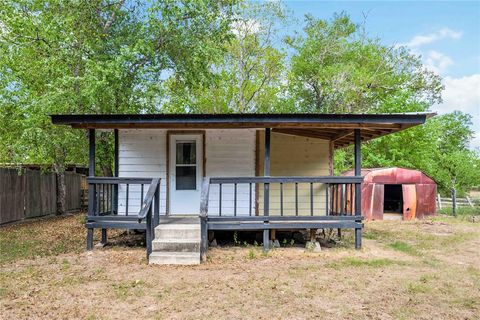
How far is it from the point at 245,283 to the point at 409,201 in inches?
427

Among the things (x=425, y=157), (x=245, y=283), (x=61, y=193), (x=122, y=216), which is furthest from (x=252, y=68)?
(x=245, y=283)

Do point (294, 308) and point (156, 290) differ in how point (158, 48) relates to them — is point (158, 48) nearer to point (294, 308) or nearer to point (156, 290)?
point (156, 290)

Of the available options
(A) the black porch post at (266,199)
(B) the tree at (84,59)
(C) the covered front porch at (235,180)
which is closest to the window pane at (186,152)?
(C) the covered front porch at (235,180)

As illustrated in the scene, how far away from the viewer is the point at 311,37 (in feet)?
82.1

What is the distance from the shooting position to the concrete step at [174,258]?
6.00 metres

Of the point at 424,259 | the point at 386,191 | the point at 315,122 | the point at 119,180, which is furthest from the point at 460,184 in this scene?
the point at 119,180

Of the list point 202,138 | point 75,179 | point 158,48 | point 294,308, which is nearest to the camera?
point 294,308

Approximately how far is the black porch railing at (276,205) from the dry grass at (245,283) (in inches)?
20.6

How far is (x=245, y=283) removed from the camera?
499 centimetres

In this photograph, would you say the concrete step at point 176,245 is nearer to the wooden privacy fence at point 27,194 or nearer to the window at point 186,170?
the window at point 186,170

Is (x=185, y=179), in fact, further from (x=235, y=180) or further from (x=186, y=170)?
(x=235, y=180)

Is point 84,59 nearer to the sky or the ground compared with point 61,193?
nearer to the sky

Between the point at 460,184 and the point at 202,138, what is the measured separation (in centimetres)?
1459

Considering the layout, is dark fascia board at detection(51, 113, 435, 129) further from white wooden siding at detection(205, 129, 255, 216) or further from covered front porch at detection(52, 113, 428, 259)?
white wooden siding at detection(205, 129, 255, 216)
